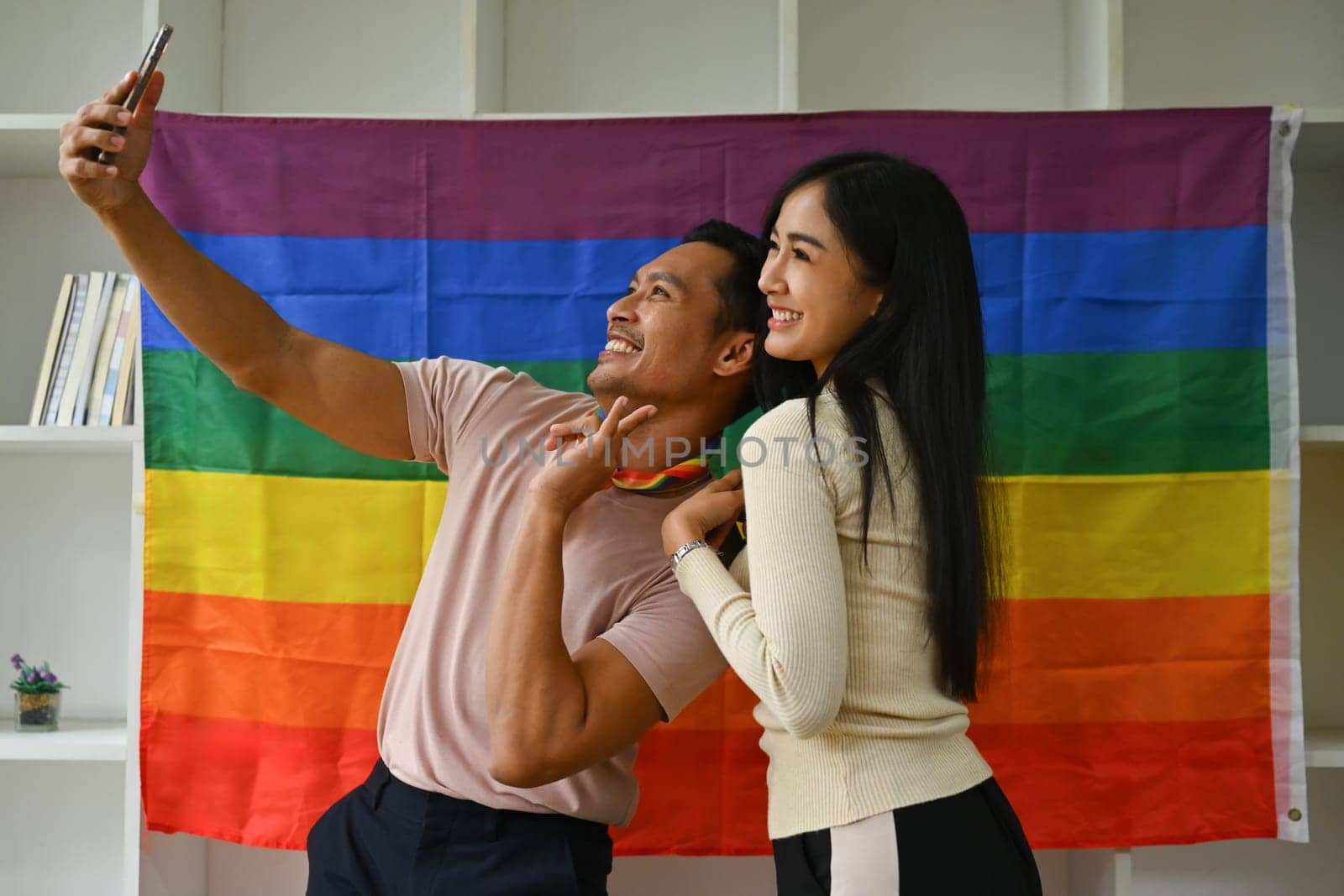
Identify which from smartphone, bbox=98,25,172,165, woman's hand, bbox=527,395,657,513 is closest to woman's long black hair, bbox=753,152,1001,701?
woman's hand, bbox=527,395,657,513

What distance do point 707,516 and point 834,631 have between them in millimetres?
286

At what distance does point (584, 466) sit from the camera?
55.7 inches

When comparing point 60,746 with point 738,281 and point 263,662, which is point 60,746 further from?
point 738,281

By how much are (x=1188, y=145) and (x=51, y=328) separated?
214cm

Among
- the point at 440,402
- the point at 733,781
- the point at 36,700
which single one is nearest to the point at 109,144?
the point at 440,402

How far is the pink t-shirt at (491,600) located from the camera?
148 centimetres

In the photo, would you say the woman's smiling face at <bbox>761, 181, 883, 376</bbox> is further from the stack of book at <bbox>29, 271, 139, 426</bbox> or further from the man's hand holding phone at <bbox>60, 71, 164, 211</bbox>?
the stack of book at <bbox>29, 271, 139, 426</bbox>

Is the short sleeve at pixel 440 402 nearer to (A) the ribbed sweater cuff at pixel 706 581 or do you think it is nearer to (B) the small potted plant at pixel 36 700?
(A) the ribbed sweater cuff at pixel 706 581

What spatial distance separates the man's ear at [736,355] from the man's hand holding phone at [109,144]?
0.81 m

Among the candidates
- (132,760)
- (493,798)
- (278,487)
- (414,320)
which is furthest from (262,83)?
(493,798)

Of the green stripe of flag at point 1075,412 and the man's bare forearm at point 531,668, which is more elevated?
the green stripe of flag at point 1075,412

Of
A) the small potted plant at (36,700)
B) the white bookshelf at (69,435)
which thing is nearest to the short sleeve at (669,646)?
the white bookshelf at (69,435)

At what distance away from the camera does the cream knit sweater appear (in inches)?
45.0

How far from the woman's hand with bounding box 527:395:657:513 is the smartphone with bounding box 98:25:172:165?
25.4 inches
